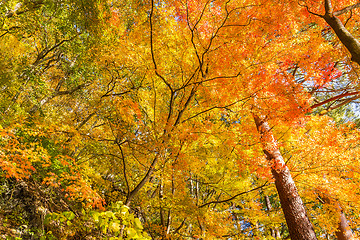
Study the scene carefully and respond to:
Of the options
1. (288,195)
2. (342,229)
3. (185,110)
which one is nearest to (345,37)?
(185,110)

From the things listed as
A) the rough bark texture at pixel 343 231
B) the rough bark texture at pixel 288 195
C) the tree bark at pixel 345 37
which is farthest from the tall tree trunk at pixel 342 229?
the tree bark at pixel 345 37

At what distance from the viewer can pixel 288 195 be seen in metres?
5.71

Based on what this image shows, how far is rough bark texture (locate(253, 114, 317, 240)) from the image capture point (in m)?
5.19

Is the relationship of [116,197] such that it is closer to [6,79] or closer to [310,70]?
[6,79]

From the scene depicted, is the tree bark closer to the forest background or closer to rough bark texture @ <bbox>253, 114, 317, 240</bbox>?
the forest background

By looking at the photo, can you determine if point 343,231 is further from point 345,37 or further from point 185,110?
point 345,37

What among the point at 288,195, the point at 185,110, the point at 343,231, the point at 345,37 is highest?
the point at 185,110

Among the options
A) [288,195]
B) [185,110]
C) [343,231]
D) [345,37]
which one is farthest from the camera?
[343,231]

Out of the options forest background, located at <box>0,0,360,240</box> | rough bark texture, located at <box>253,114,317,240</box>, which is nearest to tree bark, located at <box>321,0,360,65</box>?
forest background, located at <box>0,0,360,240</box>

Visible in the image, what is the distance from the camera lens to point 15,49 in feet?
35.1

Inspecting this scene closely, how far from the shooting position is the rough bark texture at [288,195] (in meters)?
5.19

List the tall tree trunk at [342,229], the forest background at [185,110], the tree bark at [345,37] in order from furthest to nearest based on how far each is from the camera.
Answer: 1. the tall tree trunk at [342,229]
2. the forest background at [185,110]
3. the tree bark at [345,37]

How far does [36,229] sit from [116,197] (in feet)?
10.2

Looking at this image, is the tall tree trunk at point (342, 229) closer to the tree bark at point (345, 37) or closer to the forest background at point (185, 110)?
the forest background at point (185, 110)
